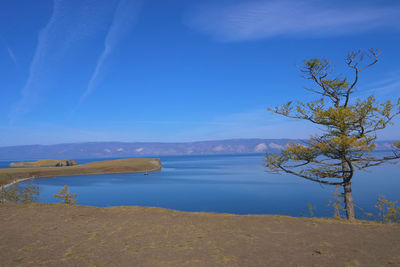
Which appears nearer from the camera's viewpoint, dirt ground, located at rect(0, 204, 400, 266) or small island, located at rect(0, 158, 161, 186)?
dirt ground, located at rect(0, 204, 400, 266)

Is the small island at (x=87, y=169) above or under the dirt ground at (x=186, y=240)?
under

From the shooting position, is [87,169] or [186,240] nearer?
[186,240]

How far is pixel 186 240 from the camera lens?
29.9 ft

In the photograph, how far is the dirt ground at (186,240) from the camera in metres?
7.13

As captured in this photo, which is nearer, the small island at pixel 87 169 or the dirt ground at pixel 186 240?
the dirt ground at pixel 186 240

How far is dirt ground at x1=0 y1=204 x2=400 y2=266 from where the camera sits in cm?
713

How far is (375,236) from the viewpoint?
30.7 feet

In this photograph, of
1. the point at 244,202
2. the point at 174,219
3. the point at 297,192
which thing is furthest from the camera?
the point at 297,192

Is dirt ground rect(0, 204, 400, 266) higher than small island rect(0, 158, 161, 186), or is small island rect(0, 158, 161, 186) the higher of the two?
dirt ground rect(0, 204, 400, 266)

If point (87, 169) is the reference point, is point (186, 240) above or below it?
above

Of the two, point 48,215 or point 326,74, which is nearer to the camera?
point 48,215

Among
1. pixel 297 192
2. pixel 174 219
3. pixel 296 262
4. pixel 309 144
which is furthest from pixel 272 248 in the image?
pixel 297 192

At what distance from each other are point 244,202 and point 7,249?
34.9 meters

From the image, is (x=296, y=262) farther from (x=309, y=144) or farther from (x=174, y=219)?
(x=309, y=144)
